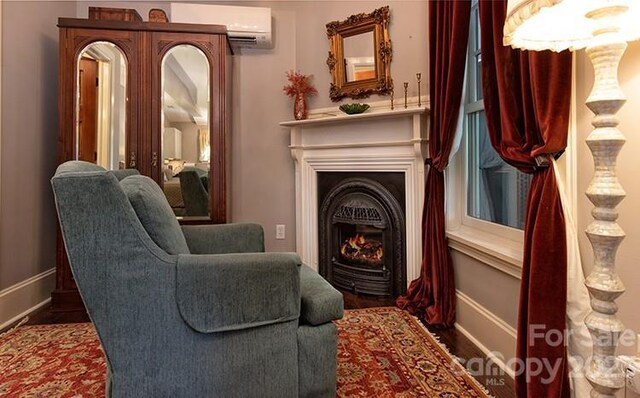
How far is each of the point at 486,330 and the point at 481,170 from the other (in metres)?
0.94

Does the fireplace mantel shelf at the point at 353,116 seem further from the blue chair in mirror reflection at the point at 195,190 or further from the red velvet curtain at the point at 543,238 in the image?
the red velvet curtain at the point at 543,238

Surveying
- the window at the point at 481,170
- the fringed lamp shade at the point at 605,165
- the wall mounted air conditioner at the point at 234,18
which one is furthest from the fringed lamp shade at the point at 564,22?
the wall mounted air conditioner at the point at 234,18

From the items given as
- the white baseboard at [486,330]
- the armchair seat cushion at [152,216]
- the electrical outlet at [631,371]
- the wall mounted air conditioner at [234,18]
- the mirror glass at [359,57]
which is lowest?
the white baseboard at [486,330]

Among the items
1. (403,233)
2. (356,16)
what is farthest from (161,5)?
(403,233)

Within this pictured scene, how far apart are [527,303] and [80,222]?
158 centimetres

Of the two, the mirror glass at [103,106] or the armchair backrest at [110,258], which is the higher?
the mirror glass at [103,106]

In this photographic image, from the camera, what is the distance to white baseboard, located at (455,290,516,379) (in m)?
1.68

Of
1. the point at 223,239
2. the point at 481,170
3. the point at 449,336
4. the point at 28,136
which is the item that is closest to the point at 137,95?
the point at 28,136

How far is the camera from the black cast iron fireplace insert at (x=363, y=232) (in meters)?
2.66

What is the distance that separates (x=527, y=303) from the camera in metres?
1.30

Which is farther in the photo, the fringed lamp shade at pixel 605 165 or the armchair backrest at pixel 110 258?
the armchair backrest at pixel 110 258

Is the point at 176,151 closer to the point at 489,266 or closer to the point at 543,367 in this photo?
the point at 489,266

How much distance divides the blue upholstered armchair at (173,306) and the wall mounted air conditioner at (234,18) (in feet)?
6.98

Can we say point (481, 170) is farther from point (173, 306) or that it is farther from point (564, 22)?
point (173, 306)
